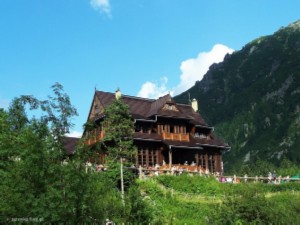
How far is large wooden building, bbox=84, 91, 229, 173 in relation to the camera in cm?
5034

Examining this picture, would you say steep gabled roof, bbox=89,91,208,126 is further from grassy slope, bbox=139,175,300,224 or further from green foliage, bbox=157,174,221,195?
grassy slope, bbox=139,175,300,224

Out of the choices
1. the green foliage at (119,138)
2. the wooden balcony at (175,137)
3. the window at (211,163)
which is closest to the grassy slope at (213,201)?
the green foliage at (119,138)

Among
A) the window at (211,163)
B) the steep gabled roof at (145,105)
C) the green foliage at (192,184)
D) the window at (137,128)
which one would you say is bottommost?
the green foliage at (192,184)

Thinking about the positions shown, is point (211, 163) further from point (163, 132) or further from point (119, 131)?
point (119, 131)

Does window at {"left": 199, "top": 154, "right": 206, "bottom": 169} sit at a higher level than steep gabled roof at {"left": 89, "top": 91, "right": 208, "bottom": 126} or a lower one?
lower

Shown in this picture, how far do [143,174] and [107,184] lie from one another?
2154 cm

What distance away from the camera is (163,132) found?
51750 mm

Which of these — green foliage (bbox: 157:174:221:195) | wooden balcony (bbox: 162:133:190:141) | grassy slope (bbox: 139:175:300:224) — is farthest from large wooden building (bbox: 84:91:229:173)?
grassy slope (bbox: 139:175:300:224)

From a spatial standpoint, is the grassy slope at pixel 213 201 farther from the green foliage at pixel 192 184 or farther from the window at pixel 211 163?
the window at pixel 211 163

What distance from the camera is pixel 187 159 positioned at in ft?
176

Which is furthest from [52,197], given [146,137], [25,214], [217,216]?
[146,137]

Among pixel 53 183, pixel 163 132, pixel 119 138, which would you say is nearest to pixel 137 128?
pixel 163 132

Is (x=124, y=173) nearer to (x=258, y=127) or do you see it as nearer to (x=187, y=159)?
(x=187, y=159)

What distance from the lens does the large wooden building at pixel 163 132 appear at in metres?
50.3
